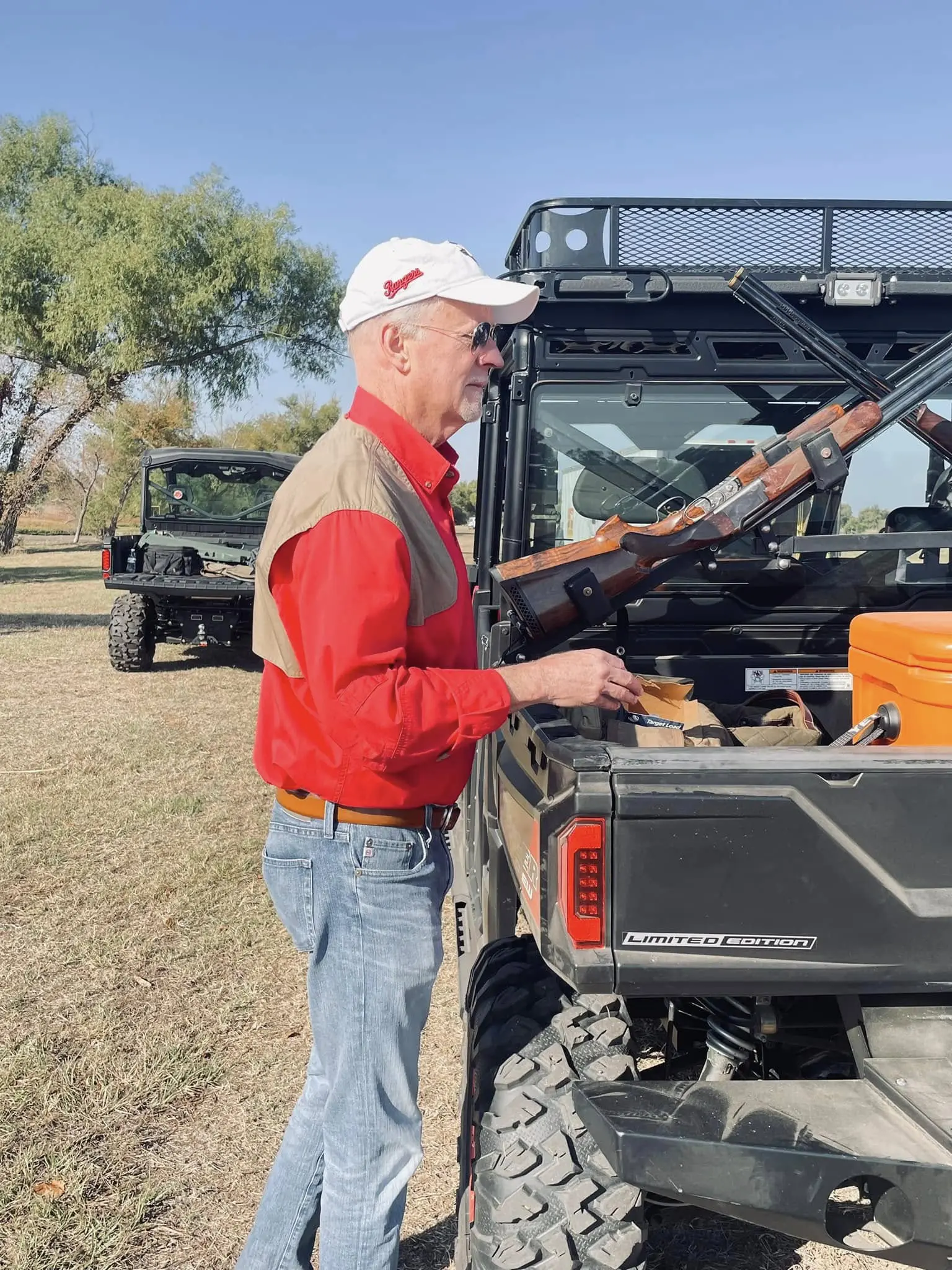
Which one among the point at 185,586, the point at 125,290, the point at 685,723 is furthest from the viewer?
the point at 125,290

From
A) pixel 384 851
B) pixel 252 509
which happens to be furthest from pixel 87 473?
pixel 384 851

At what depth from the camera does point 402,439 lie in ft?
5.93

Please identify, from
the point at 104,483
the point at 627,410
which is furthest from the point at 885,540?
the point at 104,483

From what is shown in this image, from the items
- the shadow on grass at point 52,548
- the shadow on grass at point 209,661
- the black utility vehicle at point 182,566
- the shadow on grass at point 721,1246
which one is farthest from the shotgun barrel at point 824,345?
the shadow on grass at point 52,548

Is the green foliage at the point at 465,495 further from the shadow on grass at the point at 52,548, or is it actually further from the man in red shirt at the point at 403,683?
the shadow on grass at the point at 52,548

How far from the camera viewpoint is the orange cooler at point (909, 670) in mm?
2016

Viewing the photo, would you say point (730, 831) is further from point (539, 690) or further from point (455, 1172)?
point (455, 1172)

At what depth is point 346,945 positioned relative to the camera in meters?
1.80

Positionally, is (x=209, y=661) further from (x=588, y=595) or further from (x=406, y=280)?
(x=406, y=280)

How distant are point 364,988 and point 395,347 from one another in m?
1.08

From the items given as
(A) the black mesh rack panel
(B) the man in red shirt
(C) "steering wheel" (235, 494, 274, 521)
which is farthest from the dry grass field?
(C) "steering wheel" (235, 494, 274, 521)

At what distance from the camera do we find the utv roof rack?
118 inches

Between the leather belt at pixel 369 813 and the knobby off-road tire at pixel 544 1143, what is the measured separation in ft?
1.47

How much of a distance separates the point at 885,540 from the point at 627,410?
32.6 inches
